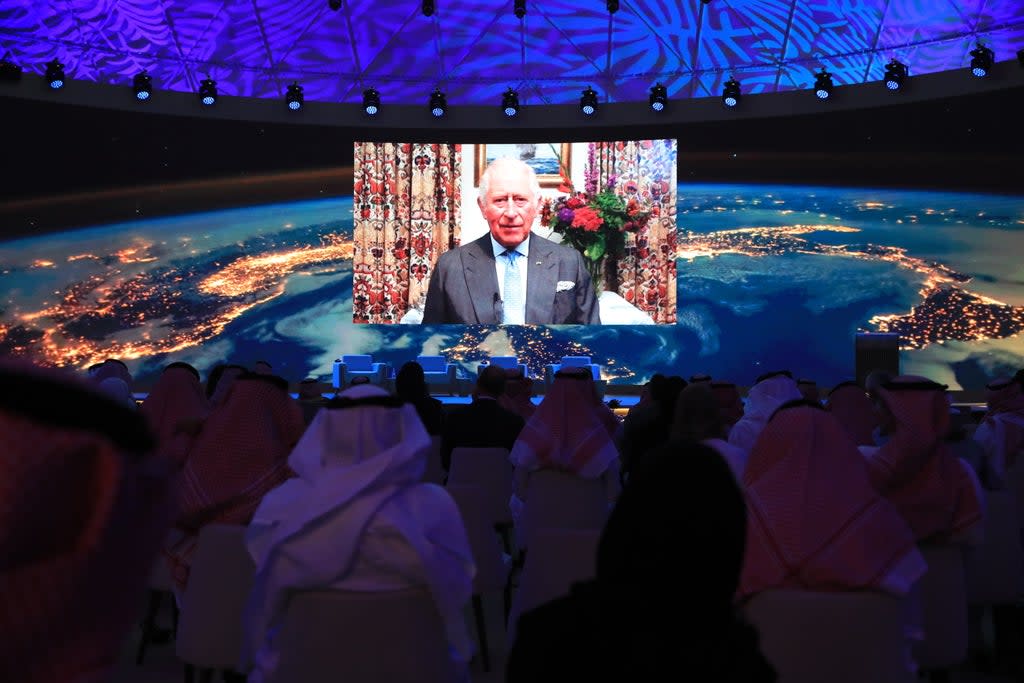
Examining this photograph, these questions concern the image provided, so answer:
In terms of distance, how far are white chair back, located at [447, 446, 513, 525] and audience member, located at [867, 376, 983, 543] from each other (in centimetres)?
279

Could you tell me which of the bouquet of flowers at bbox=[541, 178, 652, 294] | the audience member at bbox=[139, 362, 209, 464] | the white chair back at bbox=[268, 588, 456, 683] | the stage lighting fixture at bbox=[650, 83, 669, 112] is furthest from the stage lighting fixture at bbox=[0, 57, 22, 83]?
the white chair back at bbox=[268, 588, 456, 683]

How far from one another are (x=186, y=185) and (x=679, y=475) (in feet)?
51.7

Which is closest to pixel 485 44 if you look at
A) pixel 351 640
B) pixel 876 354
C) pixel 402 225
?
pixel 402 225

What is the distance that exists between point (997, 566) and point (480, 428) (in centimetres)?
356

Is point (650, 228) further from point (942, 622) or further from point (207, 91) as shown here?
point (942, 622)

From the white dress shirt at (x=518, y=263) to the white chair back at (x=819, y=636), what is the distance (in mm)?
12050

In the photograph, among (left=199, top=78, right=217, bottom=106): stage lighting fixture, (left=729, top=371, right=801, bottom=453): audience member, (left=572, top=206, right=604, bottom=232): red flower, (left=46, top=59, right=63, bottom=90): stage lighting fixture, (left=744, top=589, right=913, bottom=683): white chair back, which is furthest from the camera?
(left=572, top=206, right=604, bottom=232): red flower

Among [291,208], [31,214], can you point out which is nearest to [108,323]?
[31,214]

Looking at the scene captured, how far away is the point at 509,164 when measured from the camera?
15.3m

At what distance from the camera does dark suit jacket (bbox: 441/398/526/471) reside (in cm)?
748

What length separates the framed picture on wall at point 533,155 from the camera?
15375 mm

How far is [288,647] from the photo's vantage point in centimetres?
294

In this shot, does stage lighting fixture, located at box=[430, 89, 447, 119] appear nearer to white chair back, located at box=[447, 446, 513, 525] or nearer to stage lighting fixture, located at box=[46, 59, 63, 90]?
stage lighting fixture, located at box=[46, 59, 63, 90]

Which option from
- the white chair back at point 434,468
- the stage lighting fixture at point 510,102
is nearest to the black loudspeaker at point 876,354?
the stage lighting fixture at point 510,102
